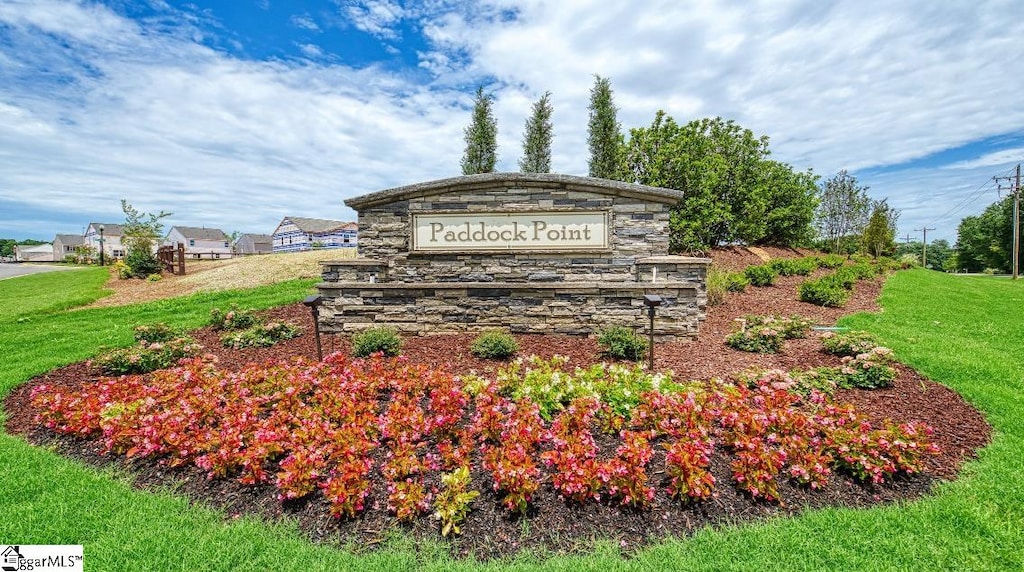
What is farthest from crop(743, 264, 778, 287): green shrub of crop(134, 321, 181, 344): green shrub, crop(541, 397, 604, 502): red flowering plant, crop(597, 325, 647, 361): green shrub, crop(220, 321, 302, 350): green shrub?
crop(134, 321, 181, 344): green shrub

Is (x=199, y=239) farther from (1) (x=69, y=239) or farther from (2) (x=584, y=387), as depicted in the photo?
(2) (x=584, y=387)

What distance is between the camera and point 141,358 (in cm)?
561

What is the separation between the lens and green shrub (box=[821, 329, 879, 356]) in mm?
5281

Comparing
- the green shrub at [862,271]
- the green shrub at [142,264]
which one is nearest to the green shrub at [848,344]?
the green shrub at [862,271]

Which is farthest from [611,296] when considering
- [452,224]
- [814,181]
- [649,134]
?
[814,181]

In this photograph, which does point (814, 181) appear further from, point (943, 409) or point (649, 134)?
point (943, 409)

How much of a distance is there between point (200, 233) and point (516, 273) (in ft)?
211

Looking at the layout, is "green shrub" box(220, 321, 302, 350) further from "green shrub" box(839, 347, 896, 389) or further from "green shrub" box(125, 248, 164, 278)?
"green shrub" box(125, 248, 164, 278)

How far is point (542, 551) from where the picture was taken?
8.23 ft

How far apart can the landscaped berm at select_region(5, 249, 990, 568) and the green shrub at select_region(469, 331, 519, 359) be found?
0.07m

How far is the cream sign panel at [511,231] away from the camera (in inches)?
257

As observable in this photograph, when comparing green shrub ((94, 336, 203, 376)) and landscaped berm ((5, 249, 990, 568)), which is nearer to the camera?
landscaped berm ((5, 249, 990, 568))

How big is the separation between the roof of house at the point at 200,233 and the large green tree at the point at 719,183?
58159 millimetres

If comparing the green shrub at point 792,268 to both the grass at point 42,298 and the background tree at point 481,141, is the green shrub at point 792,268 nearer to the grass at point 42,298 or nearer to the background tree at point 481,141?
the background tree at point 481,141
